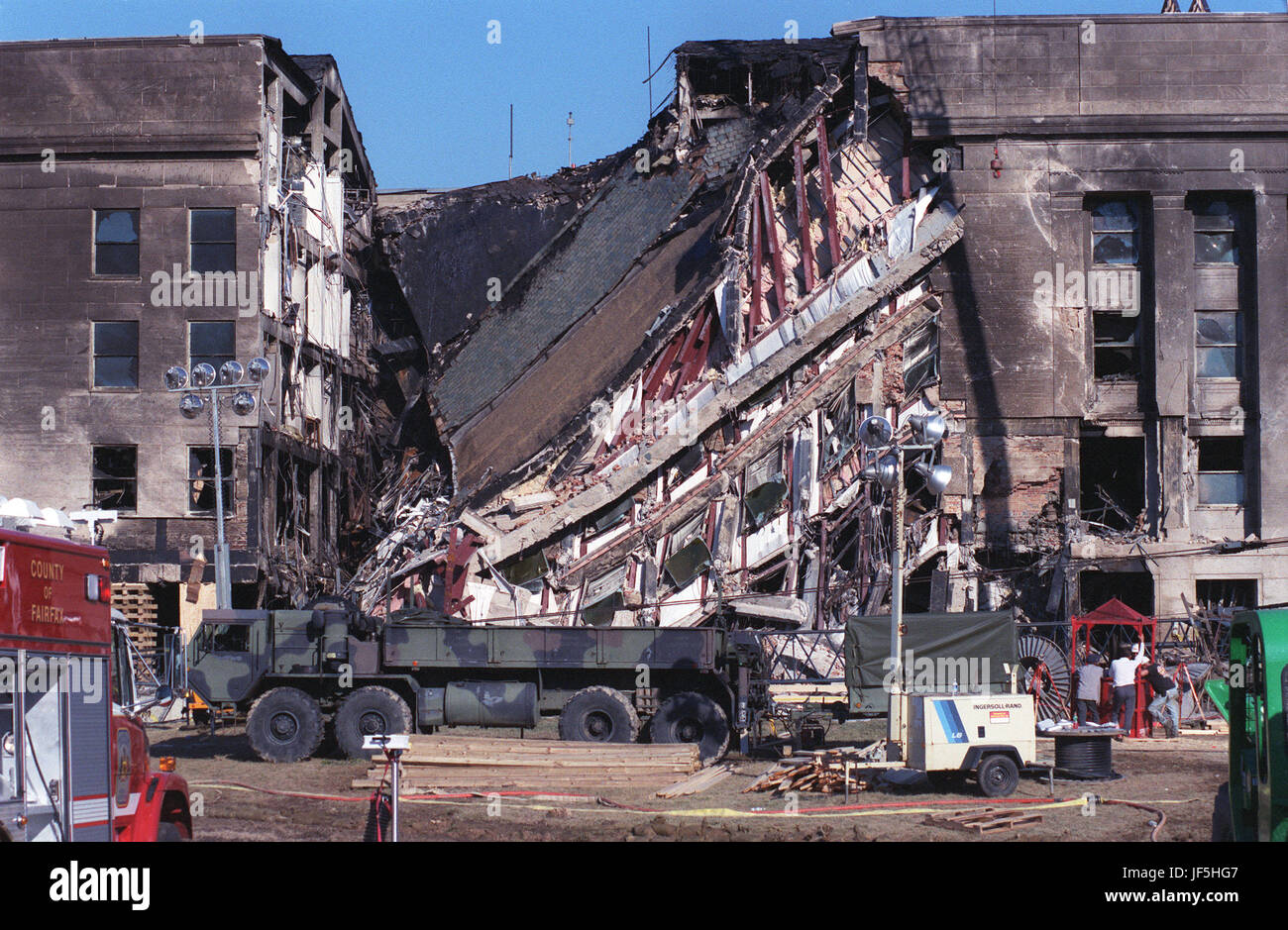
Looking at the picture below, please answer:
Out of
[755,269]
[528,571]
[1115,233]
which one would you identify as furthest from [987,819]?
[1115,233]

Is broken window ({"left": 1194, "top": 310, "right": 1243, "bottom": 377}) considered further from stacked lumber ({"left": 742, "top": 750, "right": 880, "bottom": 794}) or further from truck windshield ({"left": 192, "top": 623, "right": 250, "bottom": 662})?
truck windshield ({"left": 192, "top": 623, "right": 250, "bottom": 662})

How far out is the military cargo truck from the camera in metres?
22.4

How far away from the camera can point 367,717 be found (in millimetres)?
22547

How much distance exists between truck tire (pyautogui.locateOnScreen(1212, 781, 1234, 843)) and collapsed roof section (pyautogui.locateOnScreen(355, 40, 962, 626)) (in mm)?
19673

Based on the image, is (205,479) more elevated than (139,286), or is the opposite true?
(139,286)

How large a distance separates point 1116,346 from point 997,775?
19546 mm

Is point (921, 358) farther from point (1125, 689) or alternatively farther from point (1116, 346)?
point (1125, 689)

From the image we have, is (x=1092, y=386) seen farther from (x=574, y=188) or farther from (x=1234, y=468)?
(x=574, y=188)

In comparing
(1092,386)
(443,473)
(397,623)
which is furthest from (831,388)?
(397,623)

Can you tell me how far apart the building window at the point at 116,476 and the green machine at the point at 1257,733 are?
28.5 m

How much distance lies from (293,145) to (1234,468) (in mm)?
26710

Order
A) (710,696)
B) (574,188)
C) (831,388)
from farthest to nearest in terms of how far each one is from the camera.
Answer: (574,188)
(831,388)
(710,696)
